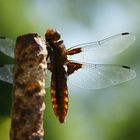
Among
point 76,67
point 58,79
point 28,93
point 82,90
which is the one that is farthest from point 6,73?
point 82,90

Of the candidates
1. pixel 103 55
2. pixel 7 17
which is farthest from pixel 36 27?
pixel 103 55

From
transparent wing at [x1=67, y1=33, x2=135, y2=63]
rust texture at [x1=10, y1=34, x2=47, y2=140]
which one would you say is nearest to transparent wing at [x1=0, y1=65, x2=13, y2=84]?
transparent wing at [x1=67, y1=33, x2=135, y2=63]

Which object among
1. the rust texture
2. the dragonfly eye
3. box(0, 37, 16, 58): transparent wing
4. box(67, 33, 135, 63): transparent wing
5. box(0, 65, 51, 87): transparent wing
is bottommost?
the rust texture

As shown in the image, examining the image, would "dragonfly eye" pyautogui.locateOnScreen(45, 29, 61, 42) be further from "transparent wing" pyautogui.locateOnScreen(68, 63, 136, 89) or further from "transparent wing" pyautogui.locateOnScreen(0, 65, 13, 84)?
"transparent wing" pyautogui.locateOnScreen(68, 63, 136, 89)

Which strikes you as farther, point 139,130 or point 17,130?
point 139,130

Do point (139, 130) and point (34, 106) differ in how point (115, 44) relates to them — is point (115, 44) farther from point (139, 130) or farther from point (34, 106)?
point (139, 130)

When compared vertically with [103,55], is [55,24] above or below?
above

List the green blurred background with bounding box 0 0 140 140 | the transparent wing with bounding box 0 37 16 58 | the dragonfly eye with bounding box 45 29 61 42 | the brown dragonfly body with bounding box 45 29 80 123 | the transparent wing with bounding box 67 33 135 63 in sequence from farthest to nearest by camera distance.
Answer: the green blurred background with bounding box 0 0 140 140, the transparent wing with bounding box 67 33 135 63, the transparent wing with bounding box 0 37 16 58, the dragonfly eye with bounding box 45 29 61 42, the brown dragonfly body with bounding box 45 29 80 123
